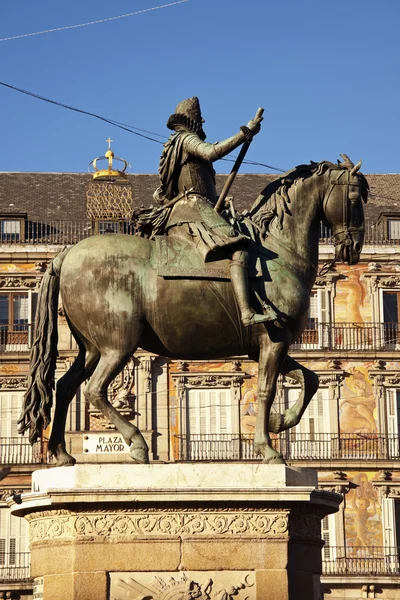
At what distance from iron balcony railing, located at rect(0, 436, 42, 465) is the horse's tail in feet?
111

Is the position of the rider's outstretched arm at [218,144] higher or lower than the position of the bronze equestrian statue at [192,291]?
higher

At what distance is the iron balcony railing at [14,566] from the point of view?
149ft

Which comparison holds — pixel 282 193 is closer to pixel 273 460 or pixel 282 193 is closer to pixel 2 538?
pixel 273 460

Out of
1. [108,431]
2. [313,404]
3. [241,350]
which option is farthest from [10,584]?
[241,350]

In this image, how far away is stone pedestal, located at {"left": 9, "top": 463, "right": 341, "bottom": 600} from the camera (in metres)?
11.8

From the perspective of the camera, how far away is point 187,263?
12.6 meters

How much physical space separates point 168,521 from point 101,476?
27.4 inches

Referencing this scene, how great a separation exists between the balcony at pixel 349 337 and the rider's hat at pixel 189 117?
35.9 meters

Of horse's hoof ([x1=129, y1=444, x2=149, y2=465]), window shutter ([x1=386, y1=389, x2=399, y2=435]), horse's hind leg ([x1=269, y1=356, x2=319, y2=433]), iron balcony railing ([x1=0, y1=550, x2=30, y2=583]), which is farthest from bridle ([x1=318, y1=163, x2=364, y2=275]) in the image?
window shutter ([x1=386, y1=389, x2=399, y2=435])

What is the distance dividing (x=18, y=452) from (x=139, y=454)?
35403 mm

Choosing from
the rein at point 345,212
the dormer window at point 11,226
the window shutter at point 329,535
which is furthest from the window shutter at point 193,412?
the rein at point 345,212

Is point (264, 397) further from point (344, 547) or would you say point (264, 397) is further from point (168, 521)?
point (344, 547)

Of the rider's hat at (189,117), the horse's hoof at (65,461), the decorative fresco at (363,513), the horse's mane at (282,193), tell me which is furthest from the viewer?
the decorative fresco at (363,513)

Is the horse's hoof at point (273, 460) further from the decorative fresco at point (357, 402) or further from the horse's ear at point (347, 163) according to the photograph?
the decorative fresco at point (357, 402)
